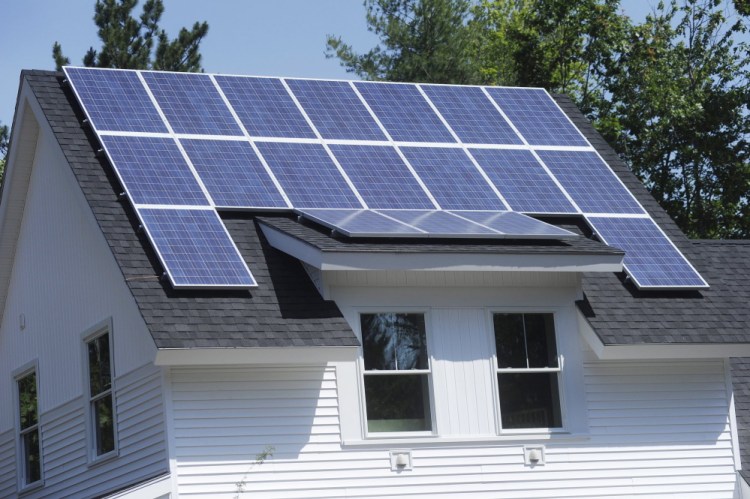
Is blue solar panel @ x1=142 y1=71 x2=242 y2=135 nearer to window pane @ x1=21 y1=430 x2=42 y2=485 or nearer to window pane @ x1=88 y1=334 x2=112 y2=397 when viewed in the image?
window pane @ x1=88 y1=334 x2=112 y2=397

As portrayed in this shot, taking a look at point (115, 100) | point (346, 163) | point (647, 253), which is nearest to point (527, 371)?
point (647, 253)

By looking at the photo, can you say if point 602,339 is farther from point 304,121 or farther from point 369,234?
point 304,121

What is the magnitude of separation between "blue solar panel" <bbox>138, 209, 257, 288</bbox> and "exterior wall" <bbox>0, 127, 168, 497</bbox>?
76cm

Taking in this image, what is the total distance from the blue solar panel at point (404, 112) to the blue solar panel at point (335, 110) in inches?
8.7

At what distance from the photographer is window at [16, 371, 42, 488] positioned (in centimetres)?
1872

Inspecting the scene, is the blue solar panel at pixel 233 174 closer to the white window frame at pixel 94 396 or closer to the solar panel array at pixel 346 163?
the solar panel array at pixel 346 163

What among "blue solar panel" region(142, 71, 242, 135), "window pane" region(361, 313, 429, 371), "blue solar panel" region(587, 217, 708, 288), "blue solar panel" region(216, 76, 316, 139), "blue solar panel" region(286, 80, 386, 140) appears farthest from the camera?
"blue solar panel" region(286, 80, 386, 140)

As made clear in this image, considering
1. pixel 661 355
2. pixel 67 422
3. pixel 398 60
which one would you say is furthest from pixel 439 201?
pixel 398 60

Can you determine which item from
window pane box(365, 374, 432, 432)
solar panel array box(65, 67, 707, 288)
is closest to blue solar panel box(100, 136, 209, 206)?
solar panel array box(65, 67, 707, 288)

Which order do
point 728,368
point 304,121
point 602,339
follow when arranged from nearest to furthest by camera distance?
point 602,339 < point 728,368 < point 304,121

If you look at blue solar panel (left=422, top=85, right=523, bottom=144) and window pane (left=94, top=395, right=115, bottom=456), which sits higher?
blue solar panel (left=422, top=85, right=523, bottom=144)

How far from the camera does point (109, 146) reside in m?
16.5

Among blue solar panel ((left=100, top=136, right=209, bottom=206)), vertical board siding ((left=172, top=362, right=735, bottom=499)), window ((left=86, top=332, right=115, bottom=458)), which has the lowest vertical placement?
vertical board siding ((left=172, top=362, right=735, bottom=499))

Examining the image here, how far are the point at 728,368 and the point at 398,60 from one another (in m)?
31.1
